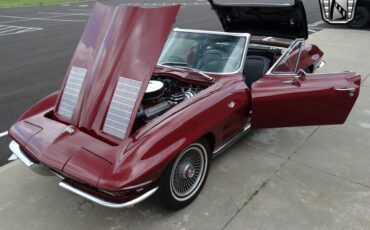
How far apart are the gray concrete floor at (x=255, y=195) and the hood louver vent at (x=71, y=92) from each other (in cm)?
76

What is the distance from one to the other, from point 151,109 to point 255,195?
1.27 meters

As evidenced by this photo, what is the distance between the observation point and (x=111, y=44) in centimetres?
310

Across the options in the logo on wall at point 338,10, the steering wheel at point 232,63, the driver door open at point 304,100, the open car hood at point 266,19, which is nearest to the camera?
the driver door open at point 304,100

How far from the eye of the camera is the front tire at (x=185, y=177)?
110 inches

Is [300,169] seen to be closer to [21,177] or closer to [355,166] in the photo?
[355,166]

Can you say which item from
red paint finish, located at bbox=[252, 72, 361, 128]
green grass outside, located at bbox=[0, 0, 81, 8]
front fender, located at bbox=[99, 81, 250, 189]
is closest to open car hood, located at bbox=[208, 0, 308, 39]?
red paint finish, located at bbox=[252, 72, 361, 128]

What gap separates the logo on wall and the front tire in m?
8.80

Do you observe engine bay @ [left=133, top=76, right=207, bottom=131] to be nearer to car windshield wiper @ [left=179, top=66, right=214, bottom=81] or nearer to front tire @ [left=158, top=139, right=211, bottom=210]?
car windshield wiper @ [left=179, top=66, right=214, bottom=81]

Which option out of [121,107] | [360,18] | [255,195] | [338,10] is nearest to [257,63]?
[255,195]

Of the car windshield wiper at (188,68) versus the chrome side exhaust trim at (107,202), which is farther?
the car windshield wiper at (188,68)

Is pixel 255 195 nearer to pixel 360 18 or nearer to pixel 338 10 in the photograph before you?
pixel 338 10

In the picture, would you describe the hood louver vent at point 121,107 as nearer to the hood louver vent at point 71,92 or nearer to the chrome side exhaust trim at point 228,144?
the hood louver vent at point 71,92

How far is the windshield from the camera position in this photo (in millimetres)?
3883

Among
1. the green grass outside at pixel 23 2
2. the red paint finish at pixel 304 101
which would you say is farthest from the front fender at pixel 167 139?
the green grass outside at pixel 23 2
